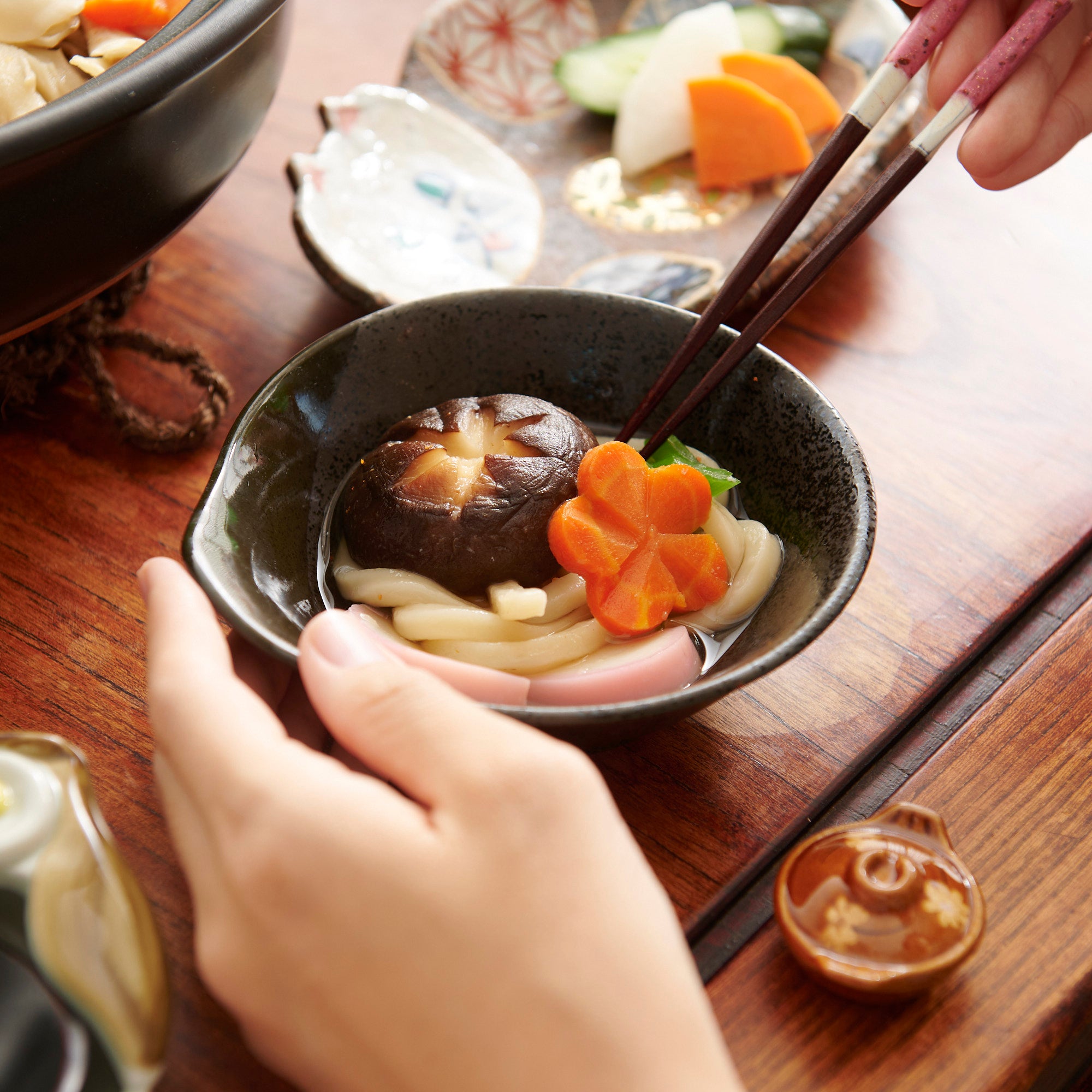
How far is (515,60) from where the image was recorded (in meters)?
2.27

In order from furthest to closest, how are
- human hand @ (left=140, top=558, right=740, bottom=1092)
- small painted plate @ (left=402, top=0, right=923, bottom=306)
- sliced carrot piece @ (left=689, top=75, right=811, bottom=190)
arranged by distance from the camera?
sliced carrot piece @ (left=689, top=75, right=811, bottom=190)
small painted plate @ (left=402, top=0, right=923, bottom=306)
human hand @ (left=140, top=558, right=740, bottom=1092)

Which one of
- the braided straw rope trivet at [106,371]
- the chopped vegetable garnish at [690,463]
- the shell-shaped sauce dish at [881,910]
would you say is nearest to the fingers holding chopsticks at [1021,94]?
the chopped vegetable garnish at [690,463]

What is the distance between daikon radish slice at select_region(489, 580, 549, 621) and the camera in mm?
1124

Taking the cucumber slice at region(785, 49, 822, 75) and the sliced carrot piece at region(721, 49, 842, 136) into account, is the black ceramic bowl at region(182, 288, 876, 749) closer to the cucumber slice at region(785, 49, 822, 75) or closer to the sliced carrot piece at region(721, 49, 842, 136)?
the sliced carrot piece at region(721, 49, 842, 136)

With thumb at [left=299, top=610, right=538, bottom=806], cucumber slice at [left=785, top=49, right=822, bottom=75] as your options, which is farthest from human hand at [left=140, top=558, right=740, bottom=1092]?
cucumber slice at [left=785, top=49, right=822, bottom=75]

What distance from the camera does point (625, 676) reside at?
1.04 metres

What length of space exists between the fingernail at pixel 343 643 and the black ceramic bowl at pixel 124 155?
1.84 feet

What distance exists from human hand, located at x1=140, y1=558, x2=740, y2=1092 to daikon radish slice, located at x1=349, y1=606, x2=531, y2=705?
165 millimetres

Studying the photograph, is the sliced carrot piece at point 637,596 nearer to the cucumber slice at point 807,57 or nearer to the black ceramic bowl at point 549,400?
the black ceramic bowl at point 549,400

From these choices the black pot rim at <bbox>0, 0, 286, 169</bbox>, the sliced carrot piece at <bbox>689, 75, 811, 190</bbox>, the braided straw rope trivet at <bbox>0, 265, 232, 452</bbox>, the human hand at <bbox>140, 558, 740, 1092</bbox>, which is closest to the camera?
the human hand at <bbox>140, 558, 740, 1092</bbox>

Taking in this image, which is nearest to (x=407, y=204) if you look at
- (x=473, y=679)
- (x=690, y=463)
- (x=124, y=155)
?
(x=124, y=155)

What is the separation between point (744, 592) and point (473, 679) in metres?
0.37

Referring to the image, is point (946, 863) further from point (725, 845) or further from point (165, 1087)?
point (165, 1087)

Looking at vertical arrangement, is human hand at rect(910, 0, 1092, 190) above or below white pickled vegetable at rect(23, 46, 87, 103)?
above
